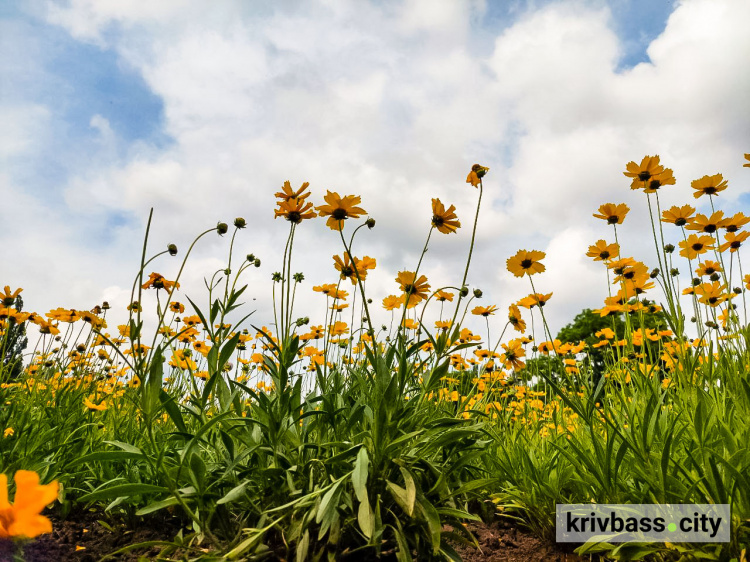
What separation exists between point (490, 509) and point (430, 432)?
0.88 metres

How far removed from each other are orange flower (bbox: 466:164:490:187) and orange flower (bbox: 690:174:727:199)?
156 centimetres

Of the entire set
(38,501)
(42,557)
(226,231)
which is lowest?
(42,557)

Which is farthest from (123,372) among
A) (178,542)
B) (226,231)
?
(178,542)

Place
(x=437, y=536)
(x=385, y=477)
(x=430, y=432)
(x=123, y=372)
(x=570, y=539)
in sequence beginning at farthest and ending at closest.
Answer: (x=123, y=372)
(x=570, y=539)
(x=430, y=432)
(x=385, y=477)
(x=437, y=536)

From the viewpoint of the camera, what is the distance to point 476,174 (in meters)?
1.88

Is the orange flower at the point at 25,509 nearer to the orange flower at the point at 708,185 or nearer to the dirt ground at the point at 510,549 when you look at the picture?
the dirt ground at the point at 510,549

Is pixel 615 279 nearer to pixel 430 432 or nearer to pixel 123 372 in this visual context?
pixel 430 432

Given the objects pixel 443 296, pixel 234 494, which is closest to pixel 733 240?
pixel 443 296

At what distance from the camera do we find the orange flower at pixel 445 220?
1.85 m

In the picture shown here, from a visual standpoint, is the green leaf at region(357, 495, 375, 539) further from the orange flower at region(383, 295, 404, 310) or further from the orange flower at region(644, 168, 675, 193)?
the orange flower at region(644, 168, 675, 193)

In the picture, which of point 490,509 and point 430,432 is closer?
point 430,432

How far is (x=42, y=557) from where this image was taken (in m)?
1.66

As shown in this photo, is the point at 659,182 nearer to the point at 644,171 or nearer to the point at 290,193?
the point at 644,171

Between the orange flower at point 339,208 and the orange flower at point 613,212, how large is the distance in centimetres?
131
